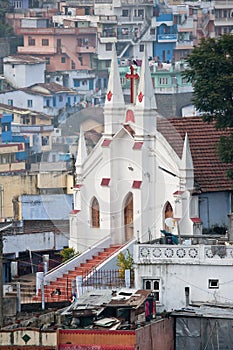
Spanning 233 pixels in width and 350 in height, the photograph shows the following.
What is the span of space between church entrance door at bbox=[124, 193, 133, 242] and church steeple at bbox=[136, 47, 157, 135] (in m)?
1.44

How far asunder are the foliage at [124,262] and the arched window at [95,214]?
2.56 m

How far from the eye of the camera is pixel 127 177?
39.7m

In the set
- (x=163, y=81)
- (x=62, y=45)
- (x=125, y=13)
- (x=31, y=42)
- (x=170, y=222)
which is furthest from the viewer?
(x=125, y=13)

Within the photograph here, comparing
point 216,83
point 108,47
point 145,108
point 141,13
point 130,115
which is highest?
point 141,13

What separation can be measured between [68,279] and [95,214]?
340 cm

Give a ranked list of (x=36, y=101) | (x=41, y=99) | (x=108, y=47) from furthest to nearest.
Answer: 1. (x=108, y=47)
2. (x=41, y=99)
3. (x=36, y=101)

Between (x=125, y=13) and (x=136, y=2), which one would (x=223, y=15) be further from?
(x=125, y=13)

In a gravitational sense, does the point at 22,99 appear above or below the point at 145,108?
below

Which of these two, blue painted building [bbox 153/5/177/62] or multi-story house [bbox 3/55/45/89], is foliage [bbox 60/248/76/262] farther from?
blue painted building [bbox 153/5/177/62]

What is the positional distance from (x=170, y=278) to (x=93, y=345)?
367cm

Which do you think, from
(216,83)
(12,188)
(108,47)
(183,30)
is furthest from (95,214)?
(183,30)

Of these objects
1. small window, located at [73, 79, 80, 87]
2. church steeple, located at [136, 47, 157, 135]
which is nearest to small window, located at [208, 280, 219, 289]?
church steeple, located at [136, 47, 157, 135]

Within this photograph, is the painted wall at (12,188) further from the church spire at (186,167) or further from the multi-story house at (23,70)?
the multi-story house at (23,70)

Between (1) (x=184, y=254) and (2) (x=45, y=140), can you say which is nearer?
(1) (x=184, y=254)
